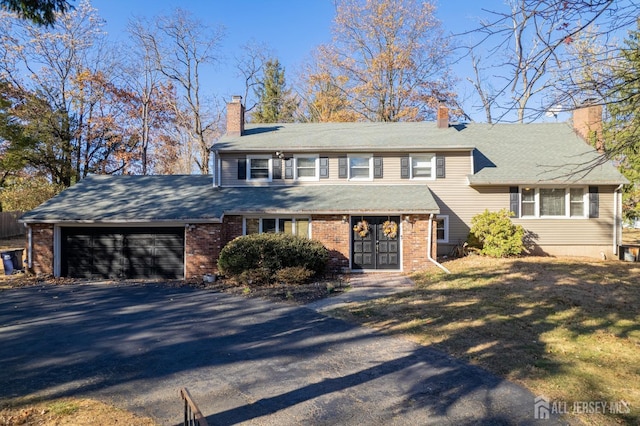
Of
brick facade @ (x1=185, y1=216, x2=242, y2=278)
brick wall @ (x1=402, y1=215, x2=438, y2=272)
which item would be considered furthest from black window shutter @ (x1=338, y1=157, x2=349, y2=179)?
brick facade @ (x1=185, y1=216, x2=242, y2=278)

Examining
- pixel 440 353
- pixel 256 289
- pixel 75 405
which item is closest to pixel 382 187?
pixel 256 289

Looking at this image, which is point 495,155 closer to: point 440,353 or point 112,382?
point 440,353

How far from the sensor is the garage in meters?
13.5

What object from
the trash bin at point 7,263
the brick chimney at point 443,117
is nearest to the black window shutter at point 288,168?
the brick chimney at point 443,117

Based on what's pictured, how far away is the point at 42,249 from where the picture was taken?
13297mm

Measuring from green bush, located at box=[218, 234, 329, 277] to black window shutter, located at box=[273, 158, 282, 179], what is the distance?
4.35m

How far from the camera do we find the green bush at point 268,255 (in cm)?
1182

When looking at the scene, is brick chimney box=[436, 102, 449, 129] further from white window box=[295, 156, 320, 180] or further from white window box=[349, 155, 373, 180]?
white window box=[295, 156, 320, 180]

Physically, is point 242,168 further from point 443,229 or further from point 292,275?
point 443,229

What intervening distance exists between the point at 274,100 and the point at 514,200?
2392cm

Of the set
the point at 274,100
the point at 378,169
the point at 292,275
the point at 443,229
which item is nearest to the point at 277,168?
the point at 378,169

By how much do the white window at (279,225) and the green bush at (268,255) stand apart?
1.70 metres

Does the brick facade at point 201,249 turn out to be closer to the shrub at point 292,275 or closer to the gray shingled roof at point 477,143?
the shrub at point 292,275

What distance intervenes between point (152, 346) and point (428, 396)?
14.9ft
